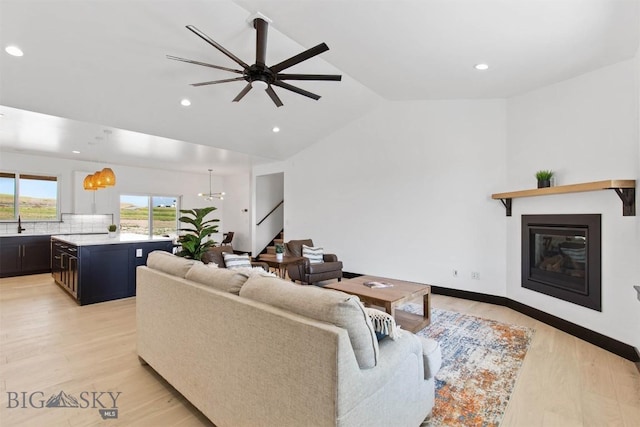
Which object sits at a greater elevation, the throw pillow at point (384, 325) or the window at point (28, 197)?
the window at point (28, 197)

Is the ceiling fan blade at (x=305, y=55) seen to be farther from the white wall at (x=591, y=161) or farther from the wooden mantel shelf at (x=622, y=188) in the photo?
the white wall at (x=591, y=161)

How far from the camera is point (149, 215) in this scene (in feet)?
31.0

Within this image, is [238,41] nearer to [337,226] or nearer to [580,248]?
[337,226]

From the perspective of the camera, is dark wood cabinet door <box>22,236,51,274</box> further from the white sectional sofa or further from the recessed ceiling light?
the white sectional sofa

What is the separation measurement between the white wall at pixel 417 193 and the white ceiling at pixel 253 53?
574 millimetres

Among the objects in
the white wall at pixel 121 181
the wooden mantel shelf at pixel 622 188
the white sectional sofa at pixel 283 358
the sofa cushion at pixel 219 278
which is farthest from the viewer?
the white wall at pixel 121 181

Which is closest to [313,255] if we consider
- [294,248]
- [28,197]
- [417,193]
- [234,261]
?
[294,248]

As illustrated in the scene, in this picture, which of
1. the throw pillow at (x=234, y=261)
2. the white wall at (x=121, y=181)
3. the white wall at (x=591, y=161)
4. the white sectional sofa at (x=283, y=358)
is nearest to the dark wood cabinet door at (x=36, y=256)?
the white wall at (x=121, y=181)

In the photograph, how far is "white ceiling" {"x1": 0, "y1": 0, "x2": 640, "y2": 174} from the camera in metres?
2.77

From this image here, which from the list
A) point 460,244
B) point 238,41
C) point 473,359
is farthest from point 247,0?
point 460,244

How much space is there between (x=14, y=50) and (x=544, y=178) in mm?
6263

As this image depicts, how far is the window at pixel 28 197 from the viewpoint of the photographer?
6746mm

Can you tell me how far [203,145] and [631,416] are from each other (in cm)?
680

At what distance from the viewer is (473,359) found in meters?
2.86
